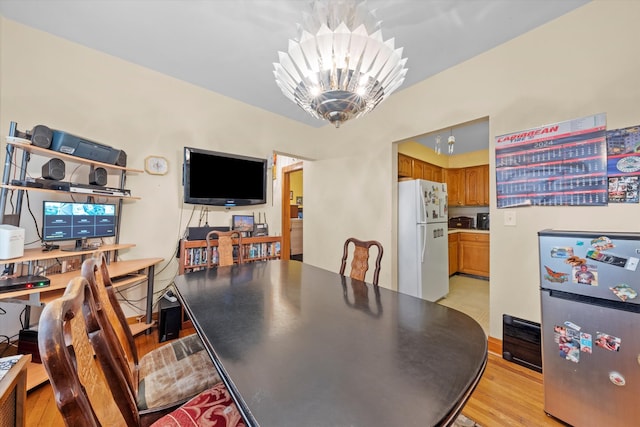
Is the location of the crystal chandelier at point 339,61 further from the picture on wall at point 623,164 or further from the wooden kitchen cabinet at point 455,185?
the wooden kitchen cabinet at point 455,185

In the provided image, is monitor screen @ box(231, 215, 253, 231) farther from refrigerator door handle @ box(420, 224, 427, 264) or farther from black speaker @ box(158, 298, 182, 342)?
refrigerator door handle @ box(420, 224, 427, 264)

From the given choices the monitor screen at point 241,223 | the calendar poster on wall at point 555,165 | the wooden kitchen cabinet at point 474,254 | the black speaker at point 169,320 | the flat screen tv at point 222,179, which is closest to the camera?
the calendar poster on wall at point 555,165

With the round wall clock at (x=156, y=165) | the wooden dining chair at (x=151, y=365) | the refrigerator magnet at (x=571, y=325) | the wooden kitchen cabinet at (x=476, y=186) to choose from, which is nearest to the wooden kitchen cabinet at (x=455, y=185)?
the wooden kitchen cabinet at (x=476, y=186)

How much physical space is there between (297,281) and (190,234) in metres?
1.68

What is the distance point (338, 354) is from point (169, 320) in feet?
6.95

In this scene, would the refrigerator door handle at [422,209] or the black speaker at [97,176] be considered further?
the refrigerator door handle at [422,209]

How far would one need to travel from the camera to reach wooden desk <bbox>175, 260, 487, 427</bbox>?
61cm

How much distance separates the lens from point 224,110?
313cm

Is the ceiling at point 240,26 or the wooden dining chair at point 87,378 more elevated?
the ceiling at point 240,26

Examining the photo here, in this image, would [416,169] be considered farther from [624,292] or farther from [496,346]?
[624,292]

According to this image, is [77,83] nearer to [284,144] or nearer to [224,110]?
[224,110]

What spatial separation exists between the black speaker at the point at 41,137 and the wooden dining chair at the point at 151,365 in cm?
129

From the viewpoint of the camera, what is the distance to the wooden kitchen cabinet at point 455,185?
16.4ft

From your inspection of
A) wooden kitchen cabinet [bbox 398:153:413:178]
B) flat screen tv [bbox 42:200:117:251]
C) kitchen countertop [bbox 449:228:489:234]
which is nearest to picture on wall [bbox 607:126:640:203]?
wooden kitchen cabinet [bbox 398:153:413:178]
